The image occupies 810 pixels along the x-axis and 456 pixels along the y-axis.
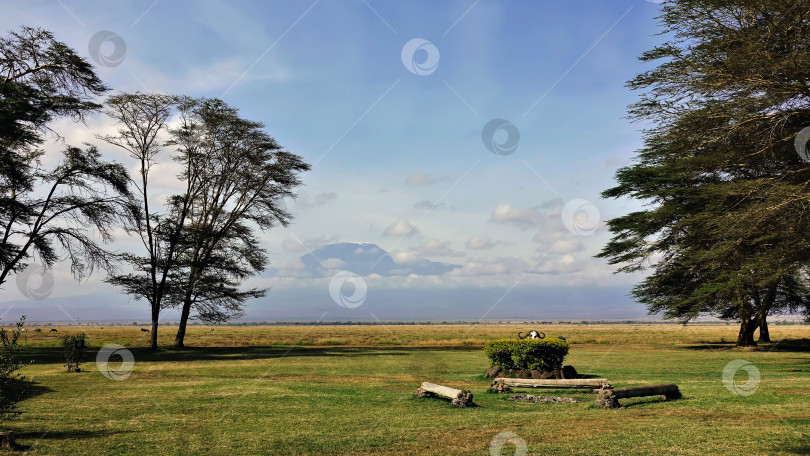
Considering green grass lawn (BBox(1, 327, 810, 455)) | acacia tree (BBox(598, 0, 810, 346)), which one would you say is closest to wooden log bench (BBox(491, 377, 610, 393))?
green grass lawn (BBox(1, 327, 810, 455))

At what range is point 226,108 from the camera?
40562 mm

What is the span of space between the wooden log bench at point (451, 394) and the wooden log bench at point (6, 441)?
9.49m

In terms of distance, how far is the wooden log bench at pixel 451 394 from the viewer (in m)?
13.8

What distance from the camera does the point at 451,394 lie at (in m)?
14.1

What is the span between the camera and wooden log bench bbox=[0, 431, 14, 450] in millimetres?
8898

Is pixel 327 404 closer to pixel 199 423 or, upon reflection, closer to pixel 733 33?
pixel 199 423

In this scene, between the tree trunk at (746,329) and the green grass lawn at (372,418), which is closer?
the green grass lawn at (372,418)

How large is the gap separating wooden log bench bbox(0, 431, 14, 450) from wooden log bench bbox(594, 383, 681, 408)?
1281 centimetres

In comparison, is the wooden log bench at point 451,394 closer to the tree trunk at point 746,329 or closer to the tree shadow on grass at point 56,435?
the tree shadow on grass at point 56,435

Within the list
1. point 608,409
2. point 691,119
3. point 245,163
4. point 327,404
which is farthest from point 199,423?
point 245,163

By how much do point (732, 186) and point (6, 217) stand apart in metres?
37.1

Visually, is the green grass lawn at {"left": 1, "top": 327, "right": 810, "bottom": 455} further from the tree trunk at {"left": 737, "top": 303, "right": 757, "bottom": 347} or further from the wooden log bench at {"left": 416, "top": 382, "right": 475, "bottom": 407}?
the tree trunk at {"left": 737, "top": 303, "right": 757, "bottom": 347}

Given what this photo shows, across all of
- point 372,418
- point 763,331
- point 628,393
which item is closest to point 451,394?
point 372,418

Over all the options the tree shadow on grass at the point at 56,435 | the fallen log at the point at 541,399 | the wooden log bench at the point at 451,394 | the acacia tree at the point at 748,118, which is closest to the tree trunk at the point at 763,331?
the acacia tree at the point at 748,118
